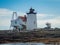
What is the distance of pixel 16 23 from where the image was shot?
96438 millimetres

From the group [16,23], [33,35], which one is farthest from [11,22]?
[33,35]

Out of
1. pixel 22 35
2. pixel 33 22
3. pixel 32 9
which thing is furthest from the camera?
pixel 32 9

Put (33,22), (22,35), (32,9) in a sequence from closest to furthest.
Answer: (22,35) < (33,22) < (32,9)

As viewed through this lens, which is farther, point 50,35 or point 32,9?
point 32,9

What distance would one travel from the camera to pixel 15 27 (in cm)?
9694

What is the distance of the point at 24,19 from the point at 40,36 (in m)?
22.4

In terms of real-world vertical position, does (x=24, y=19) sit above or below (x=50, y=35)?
above


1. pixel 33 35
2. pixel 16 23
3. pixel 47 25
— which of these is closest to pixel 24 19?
pixel 16 23

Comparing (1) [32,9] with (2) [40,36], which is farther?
(1) [32,9]

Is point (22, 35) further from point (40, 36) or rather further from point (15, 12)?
point (15, 12)

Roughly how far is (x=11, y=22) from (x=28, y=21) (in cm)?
778

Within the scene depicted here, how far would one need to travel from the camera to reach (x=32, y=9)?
99.5 meters

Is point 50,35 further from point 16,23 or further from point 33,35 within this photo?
point 16,23

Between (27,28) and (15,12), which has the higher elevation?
(15,12)
